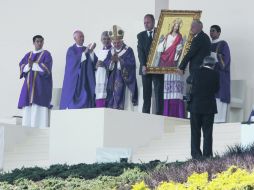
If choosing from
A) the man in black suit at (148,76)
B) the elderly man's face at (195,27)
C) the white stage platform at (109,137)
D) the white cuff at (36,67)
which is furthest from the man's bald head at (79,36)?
the elderly man's face at (195,27)

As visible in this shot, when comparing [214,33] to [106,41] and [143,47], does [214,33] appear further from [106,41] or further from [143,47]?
[106,41]

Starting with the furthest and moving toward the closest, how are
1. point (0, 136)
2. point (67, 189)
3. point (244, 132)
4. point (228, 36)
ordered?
point (228, 36), point (0, 136), point (244, 132), point (67, 189)

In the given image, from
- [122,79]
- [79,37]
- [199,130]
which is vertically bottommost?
[199,130]

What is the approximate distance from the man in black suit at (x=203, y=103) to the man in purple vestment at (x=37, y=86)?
22.2 feet

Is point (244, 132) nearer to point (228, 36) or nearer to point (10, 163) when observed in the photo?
point (10, 163)

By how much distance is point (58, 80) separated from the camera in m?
24.5

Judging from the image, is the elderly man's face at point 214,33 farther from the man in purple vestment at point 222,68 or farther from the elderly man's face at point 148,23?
the elderly man's face at point 148,23

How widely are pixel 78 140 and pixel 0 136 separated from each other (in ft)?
6.85

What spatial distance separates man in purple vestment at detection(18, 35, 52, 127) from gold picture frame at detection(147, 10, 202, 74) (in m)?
2.60

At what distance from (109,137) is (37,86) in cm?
440

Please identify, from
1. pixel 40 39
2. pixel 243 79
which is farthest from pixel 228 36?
pixel 40 39

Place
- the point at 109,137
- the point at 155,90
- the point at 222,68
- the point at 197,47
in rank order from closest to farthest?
1. the point at 109,137
2. the point at 197,47
3. the point at 155,90
4. the point at 222,68

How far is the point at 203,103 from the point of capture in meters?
15.8

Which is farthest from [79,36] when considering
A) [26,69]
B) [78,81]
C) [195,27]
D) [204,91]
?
[204,91]
